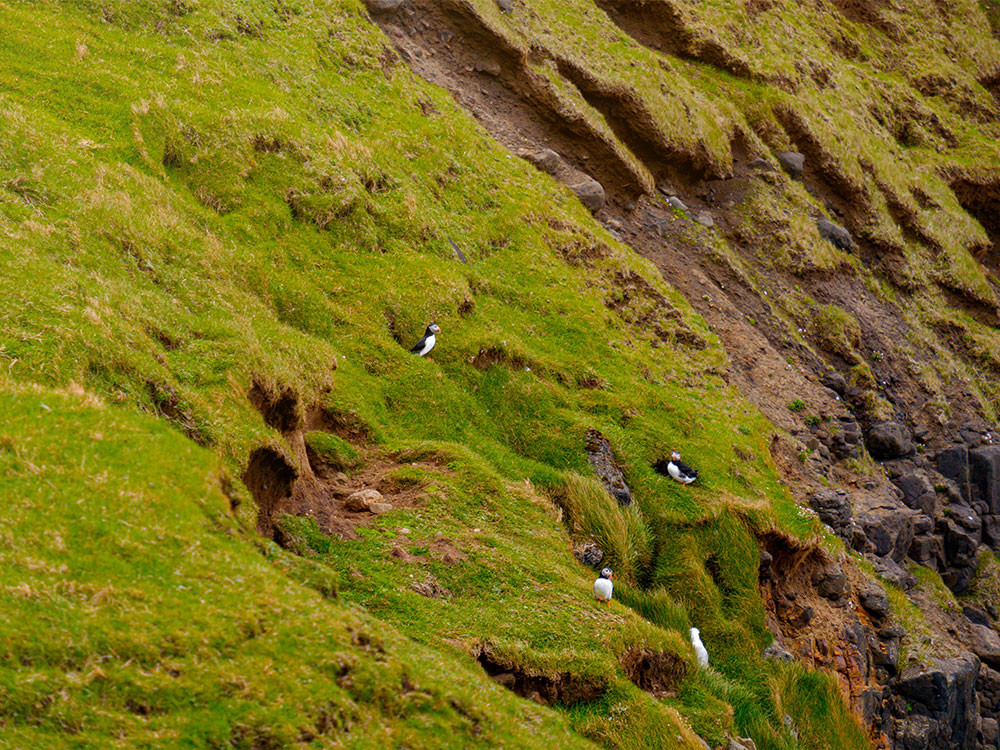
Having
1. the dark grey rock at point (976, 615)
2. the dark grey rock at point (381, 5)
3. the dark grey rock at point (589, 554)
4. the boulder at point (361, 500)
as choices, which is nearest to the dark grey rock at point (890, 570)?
the dark grey rock at point (976, 615)

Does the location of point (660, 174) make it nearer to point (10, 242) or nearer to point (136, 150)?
point (136, 150)

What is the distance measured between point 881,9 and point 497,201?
5784 cm

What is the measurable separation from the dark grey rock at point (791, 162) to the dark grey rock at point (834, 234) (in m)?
3.87

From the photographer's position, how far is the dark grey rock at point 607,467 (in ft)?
80.3

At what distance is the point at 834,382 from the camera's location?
40844 mm

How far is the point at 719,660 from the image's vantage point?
22234mm

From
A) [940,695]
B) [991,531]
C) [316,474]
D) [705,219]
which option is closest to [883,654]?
[940,695]

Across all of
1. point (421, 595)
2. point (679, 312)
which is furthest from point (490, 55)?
point (421, 595)

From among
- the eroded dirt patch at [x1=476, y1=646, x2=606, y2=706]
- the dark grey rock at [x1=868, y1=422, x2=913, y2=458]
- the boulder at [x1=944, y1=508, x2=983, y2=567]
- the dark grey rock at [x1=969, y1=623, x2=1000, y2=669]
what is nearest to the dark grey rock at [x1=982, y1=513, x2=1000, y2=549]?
the boulder at [x1=944, y1=508, x2=983, y2=567]

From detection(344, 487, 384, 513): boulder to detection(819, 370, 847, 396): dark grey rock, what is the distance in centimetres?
2899

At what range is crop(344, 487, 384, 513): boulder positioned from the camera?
723 inches

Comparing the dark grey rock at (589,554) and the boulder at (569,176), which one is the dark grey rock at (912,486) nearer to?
the boulder at (569,176)

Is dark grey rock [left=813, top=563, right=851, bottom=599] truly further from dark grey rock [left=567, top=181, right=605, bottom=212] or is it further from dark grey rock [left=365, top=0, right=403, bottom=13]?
dark grey rock [left=365, top=0, right=403, bottom=13]

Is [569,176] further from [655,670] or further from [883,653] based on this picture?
[655,670]
